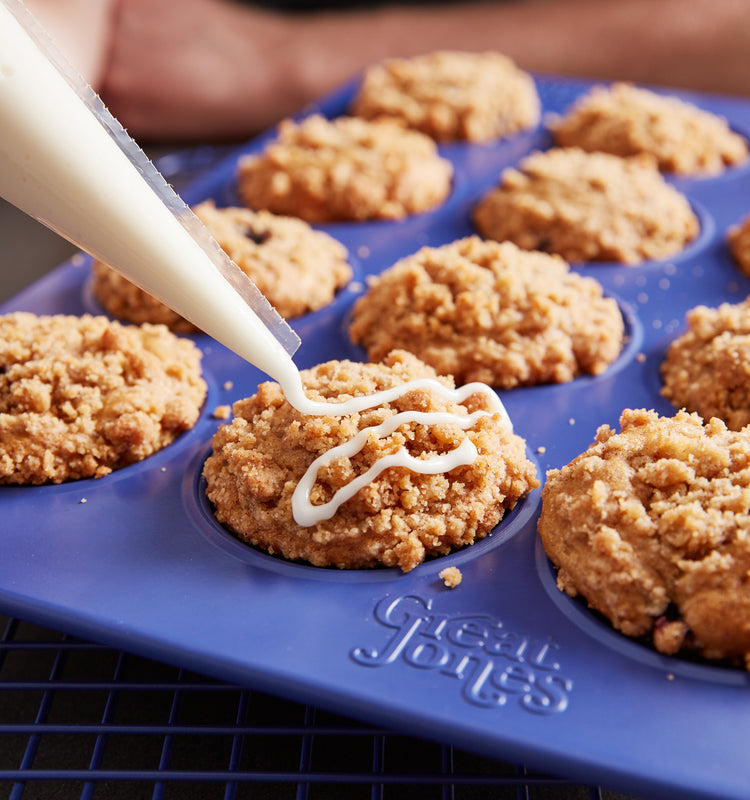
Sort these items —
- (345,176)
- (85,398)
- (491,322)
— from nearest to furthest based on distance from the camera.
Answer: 1. (85,398)
2. (491,322)
3. (345,176)

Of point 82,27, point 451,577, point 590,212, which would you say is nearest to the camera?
point 451,577

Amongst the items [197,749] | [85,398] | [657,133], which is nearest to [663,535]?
[197,749]

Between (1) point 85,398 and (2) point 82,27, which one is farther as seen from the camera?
(2) point 82,27

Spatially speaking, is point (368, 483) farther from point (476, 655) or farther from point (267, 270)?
point (267, 270)

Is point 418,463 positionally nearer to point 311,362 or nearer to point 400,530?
point 400,530

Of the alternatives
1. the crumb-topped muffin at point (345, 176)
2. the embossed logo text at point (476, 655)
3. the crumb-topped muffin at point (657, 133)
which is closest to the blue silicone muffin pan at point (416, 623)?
the embossed logo text at point (476, 655)
